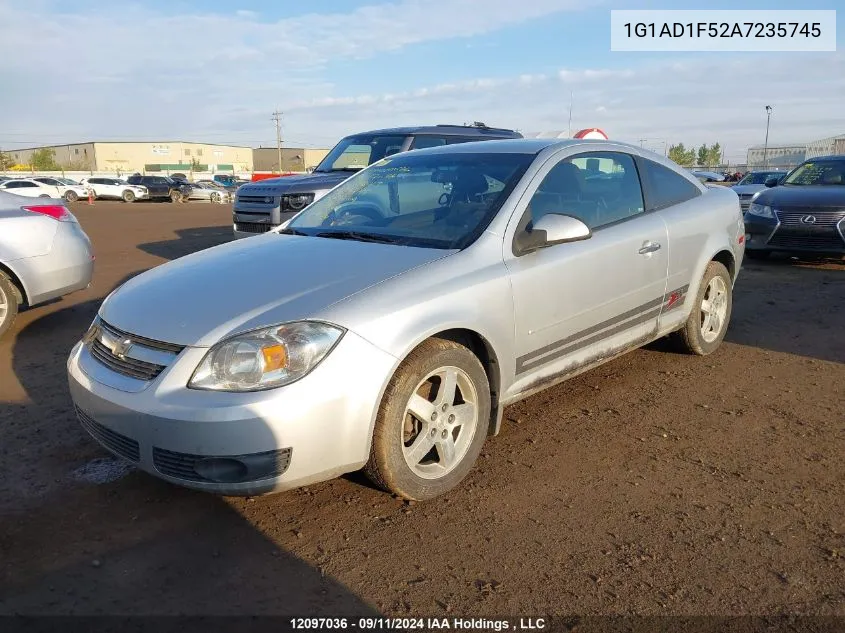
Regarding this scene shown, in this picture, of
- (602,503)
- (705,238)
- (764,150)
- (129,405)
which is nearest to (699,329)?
(705,238)

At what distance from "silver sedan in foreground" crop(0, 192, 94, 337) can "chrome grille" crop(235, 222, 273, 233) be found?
3.18 meters

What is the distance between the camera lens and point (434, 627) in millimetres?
2385

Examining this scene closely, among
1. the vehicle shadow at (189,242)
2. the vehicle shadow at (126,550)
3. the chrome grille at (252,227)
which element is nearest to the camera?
the vehicle shadow at (126,550)

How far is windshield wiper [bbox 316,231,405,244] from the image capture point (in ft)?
12.1

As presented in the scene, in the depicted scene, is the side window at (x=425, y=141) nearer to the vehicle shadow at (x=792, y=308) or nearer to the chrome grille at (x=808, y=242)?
the vehicle shadow at (x=792, y=308)

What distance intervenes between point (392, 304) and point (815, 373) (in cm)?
352

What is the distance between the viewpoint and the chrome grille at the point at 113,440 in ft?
9.46

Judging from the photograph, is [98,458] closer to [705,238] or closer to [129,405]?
[129,405]

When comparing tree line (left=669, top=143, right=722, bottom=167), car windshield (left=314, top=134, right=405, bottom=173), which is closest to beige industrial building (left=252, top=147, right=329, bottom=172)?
tree line (left=669, top=143, right=722, bottom=167)

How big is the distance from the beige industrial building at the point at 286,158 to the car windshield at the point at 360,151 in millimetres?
86473

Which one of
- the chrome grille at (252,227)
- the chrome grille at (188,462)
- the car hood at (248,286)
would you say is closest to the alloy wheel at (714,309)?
the car hood at (248,286)

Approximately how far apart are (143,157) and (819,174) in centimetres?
11280

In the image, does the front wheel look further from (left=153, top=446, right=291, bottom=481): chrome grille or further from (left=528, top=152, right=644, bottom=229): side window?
(left=528, top=152, right=644, bottom=229): side window

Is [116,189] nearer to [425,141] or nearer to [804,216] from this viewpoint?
[425,141]
